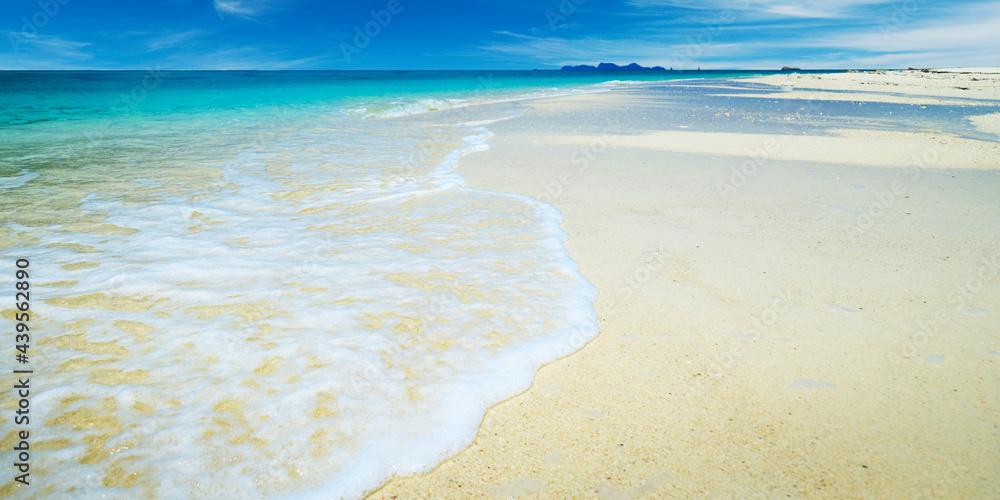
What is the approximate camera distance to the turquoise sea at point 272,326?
1866mm

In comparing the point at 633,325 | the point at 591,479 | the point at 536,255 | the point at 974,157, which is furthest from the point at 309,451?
the point at 974,157

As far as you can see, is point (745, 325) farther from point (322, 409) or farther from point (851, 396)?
point (322, 409)

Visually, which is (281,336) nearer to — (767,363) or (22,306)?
(22,306)

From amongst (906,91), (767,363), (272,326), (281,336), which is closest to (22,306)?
(272,326)

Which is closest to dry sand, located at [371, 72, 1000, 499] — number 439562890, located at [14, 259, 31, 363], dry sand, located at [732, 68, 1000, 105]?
number 439562890, located at [14, 259, 31, 363]

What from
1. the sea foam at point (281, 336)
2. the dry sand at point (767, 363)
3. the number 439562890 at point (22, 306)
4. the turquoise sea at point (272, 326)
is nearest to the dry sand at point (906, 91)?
the dry sand at point (767, 363)

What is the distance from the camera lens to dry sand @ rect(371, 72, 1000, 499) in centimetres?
178

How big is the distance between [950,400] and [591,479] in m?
1.78

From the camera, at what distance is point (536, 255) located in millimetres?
3834

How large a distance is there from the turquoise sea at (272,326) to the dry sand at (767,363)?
26cm

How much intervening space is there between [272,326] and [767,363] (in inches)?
109

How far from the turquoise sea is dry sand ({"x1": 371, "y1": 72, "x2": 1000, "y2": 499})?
0.85ft

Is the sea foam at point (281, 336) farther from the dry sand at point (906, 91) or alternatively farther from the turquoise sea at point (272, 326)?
the dry sand at point (906, 91)

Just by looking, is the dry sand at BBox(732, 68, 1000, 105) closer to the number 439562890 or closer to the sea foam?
the sea foam
